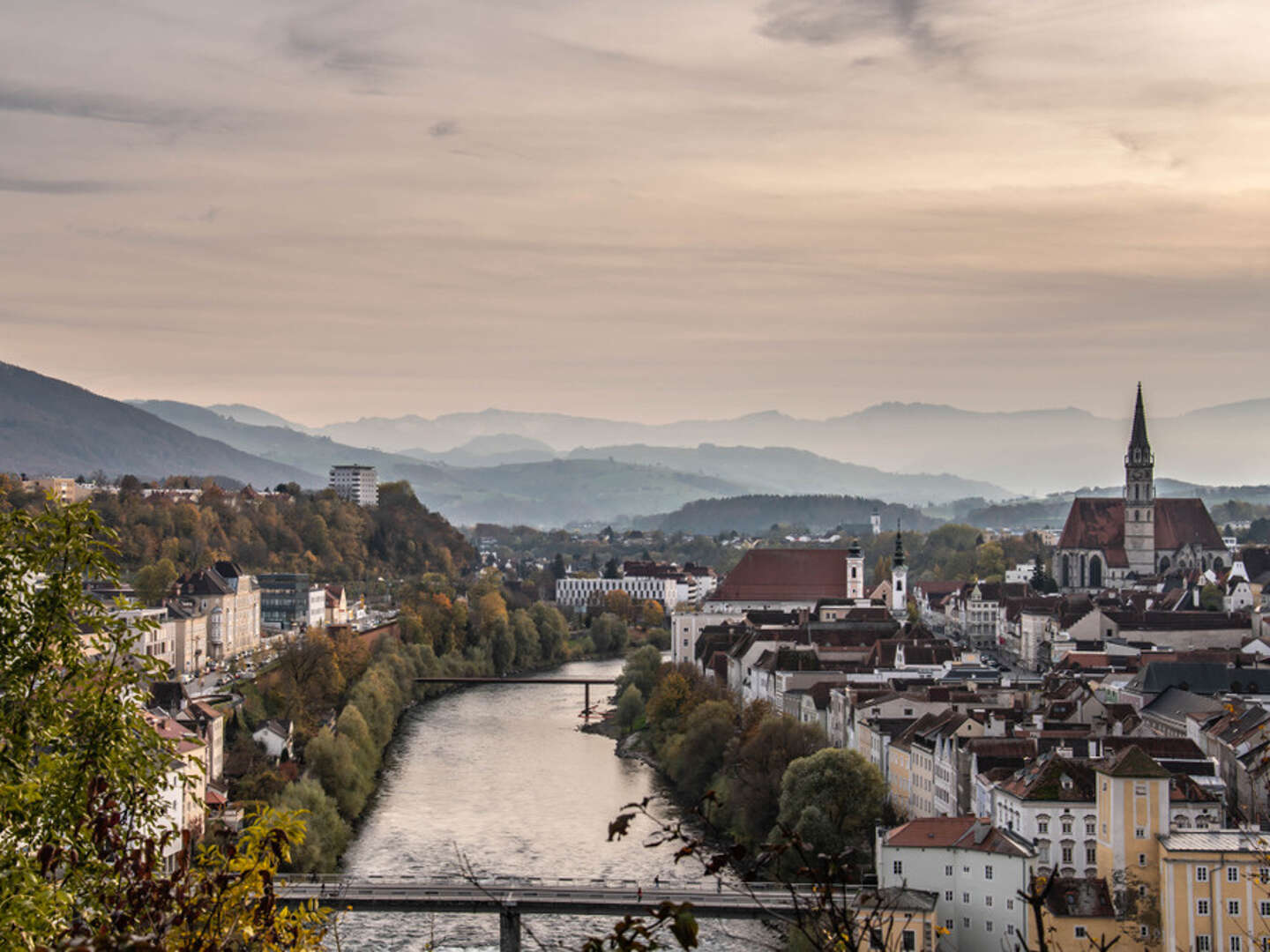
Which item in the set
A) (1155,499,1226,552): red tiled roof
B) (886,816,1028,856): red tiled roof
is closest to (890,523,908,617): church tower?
(1155,499,1226,552): red tiled roof

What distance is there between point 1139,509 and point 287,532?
125ft

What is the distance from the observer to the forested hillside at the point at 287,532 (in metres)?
66.6

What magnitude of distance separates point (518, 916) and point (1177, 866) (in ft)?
27.9

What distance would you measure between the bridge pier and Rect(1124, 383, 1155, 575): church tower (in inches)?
2197

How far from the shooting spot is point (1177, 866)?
2194cm

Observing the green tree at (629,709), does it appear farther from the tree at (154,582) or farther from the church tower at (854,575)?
the church tower at (854,575)

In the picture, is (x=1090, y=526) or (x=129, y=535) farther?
(x=1090, y=526)

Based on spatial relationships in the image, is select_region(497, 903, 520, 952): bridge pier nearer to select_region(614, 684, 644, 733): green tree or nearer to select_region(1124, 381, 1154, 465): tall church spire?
select_region(614, 684, 644, 733): green tree

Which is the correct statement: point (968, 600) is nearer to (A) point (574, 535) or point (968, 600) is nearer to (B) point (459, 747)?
(B) point (459, 747)

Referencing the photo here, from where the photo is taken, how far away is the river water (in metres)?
24.4

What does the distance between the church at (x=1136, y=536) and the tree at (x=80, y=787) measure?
6892 cm

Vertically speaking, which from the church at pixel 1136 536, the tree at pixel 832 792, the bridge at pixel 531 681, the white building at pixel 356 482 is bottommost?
the tree at pixel 832 792

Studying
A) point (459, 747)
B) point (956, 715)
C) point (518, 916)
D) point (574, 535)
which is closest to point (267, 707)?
point (459, 747)

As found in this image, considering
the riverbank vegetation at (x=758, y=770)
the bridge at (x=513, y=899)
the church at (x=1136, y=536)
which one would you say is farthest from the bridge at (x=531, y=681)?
the church at (x=1136, y=536)
